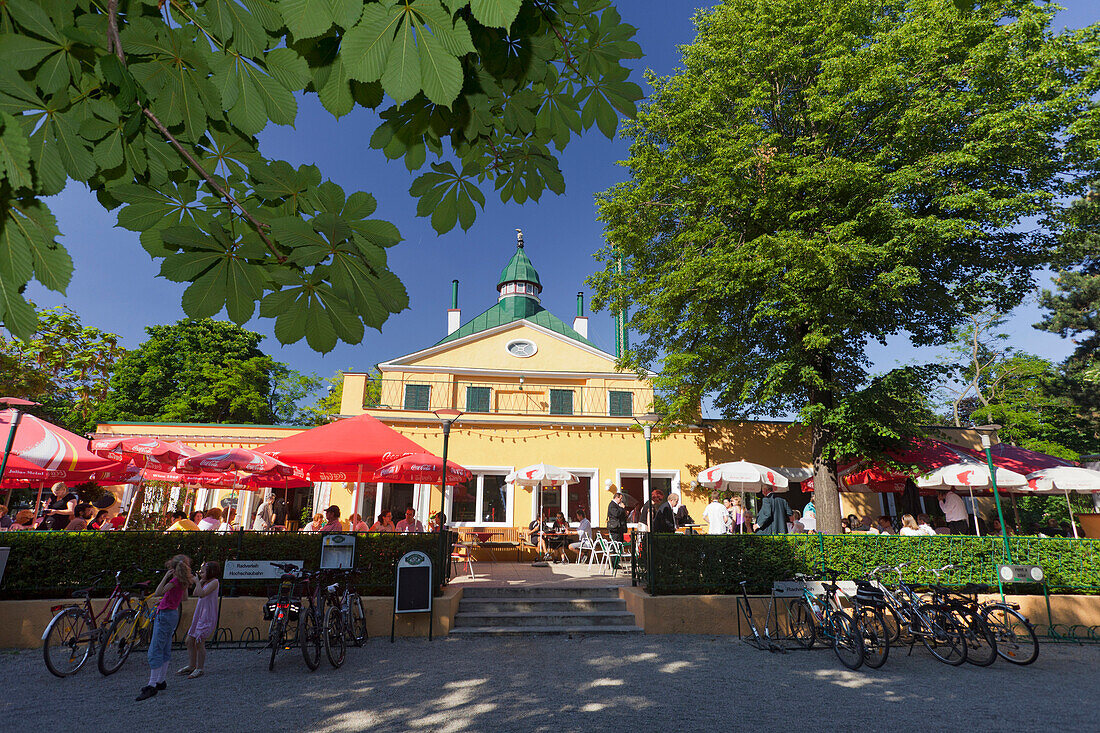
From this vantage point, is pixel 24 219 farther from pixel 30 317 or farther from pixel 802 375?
pixel 802 375

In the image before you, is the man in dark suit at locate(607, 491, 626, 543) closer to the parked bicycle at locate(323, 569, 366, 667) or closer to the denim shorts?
the parked bicycle at locate(323, 569, 366, 667)

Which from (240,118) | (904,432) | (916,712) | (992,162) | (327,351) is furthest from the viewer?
(904,432)

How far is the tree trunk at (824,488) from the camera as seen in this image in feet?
37.4

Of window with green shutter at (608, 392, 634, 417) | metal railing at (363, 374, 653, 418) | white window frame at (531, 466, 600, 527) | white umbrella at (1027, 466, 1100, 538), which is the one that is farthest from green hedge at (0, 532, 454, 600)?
white umbrella at (1027, 466, 1100, 538)

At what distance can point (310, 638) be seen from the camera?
20.0 ft

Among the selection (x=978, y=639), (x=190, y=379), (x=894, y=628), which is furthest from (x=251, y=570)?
(x=190, y=379)

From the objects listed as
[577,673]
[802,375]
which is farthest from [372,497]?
[802,375]

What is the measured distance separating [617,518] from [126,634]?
878 cm

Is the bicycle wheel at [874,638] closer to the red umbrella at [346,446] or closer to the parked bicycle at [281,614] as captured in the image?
the parked bicycle at [281,614]

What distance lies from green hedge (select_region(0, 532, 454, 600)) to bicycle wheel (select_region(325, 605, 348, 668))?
1363 mm

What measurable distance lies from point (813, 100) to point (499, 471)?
42.2ft

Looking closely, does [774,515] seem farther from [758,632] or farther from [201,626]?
[201,626]

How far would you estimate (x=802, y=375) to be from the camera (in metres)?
11.5

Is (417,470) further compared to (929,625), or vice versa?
(417,470)
